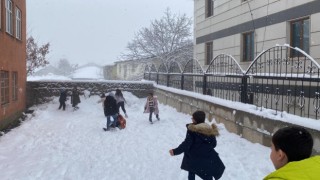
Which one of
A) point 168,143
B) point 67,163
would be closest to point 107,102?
point 168,143

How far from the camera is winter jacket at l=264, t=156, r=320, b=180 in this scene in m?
1.77

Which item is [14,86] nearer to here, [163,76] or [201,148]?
[163,76]

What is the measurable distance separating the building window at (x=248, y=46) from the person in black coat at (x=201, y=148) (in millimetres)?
9500

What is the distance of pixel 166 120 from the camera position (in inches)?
570

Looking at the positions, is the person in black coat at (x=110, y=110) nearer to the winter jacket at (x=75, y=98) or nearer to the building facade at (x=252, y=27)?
the building facade at (x=252, y=27)

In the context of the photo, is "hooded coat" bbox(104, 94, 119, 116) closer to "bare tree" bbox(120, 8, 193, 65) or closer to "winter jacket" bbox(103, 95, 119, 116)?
"winter jacket" bbox(103, 95, 119, 116)

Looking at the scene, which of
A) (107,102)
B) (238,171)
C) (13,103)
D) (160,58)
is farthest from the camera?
(160,58)

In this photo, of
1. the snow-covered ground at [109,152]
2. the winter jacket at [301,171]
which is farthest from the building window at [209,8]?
the winter jacket at [301,171]

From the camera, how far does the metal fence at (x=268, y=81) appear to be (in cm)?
741

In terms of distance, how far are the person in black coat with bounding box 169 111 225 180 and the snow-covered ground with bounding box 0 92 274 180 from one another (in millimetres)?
1432

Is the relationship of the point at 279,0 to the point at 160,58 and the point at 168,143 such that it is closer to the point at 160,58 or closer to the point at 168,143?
the point at 168,143

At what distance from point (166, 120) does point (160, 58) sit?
2334 cm

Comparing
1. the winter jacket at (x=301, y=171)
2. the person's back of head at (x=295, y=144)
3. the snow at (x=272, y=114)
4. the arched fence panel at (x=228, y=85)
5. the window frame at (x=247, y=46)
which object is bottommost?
the snow at (x=272, y=114)

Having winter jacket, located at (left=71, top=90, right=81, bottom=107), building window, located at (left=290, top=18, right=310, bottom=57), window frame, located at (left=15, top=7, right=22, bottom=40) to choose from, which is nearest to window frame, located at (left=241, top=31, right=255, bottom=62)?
building window, located at (left=290, top=18, right=310, bottom=57)
